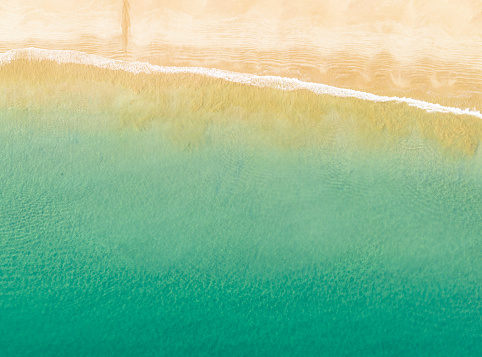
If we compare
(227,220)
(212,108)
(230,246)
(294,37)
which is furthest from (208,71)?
(230,246)

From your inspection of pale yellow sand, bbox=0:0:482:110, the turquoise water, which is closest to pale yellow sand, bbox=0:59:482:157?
the turquoise water

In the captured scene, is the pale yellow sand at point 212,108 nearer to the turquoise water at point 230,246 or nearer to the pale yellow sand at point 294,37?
the turquoise water at point 230,246

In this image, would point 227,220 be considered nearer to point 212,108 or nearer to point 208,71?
point 212,108

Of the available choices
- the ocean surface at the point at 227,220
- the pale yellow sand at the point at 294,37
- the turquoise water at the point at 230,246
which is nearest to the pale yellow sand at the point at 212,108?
the ocean surface at the point at 227,220

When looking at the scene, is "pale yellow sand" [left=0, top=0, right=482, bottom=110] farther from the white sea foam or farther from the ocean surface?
the ocean surface

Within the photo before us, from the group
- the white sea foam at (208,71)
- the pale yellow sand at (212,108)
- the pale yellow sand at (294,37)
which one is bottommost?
the pale yellow sand at (212,108)

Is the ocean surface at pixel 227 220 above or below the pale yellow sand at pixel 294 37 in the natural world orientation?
below

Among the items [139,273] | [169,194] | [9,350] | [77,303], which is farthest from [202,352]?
[9,350]

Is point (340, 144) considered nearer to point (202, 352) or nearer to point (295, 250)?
point (295, 250)
